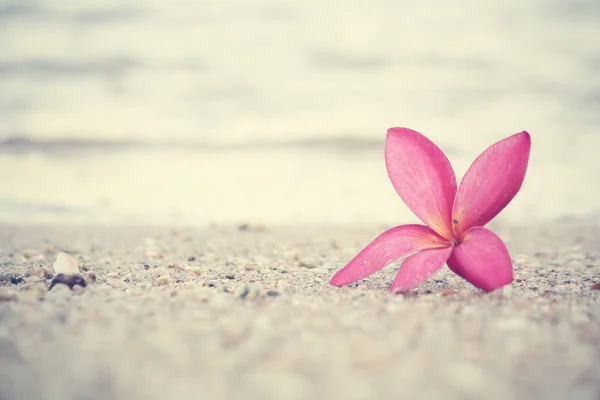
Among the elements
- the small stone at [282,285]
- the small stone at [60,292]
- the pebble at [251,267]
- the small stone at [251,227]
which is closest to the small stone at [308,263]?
the pebble at [251,267]

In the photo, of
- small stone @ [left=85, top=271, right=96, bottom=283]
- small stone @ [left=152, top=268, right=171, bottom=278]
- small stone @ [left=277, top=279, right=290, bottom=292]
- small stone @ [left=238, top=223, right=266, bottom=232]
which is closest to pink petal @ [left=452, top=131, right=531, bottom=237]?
small stone @ [left=277, top=279, right=290, bottom=292]

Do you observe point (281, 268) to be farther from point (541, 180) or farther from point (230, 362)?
point (541, 180)

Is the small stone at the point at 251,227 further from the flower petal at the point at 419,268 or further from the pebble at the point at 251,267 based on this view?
the flower petal at the point at 419,268

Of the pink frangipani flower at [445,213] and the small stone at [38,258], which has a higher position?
the pink frangipani flower at [445,213]

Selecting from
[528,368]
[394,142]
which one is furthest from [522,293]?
[528,368]

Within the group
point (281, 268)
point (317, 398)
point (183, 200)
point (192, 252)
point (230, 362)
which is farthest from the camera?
point (183, 200)

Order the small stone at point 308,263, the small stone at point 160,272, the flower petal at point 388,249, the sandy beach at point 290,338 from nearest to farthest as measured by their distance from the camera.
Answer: the sandy beach at point 290,338, the flower petal at point 388,249, the small stone at point 160,272, the small stone at point 308,263

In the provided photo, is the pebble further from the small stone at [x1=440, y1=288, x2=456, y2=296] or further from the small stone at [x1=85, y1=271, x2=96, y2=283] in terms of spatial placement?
the small stone at [x1=440, y1=288, x2=456, y2=296]
